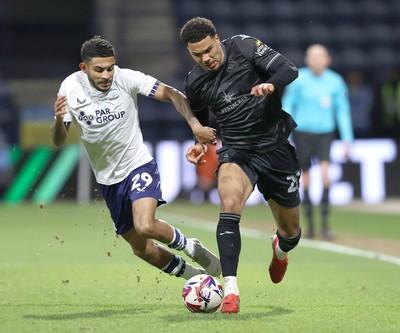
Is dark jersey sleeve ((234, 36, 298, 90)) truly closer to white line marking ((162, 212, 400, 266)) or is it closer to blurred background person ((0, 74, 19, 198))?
white line marking ((162, 212, 400, 266))

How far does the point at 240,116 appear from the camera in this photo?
738cm

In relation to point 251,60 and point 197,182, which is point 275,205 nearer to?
→ point 251,60

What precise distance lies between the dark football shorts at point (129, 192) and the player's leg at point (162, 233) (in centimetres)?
8

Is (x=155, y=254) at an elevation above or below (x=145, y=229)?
below

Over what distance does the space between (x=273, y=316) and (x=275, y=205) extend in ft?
4.60

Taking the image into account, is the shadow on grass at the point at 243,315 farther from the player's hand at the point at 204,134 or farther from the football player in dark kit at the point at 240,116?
the player's hand at the point at 204,134

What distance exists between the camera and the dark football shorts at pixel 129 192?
291 inches

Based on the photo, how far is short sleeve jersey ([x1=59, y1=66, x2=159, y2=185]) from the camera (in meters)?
7.47

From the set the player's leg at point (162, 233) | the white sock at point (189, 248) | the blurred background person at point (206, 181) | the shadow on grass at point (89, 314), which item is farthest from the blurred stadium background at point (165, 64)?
the shadow on grass at point (89, 314)

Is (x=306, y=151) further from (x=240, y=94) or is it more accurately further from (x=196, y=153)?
(x=196, y=153)

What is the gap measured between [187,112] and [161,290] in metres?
1.62

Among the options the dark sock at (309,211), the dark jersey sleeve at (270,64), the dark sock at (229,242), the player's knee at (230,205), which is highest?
the dark jersey sleeve at (270,64)

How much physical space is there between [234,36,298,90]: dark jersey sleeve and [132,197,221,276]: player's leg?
118 centimetres

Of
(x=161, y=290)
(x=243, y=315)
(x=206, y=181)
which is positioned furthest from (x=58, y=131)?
(x=206, y=181)
